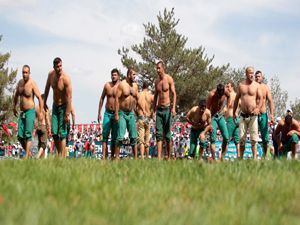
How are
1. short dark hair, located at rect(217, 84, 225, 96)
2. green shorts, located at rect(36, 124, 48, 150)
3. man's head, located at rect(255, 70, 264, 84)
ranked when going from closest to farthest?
short dark hair, located at rect(217, 84, 225, 96) → man's head, located at rect(255, 70, 264, 84) → green shorts, located at rect(36, 124, 48, 150)

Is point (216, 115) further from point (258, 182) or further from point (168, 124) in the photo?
point (258, 182)

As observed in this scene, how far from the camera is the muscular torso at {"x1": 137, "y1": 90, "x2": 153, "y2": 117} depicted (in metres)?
19.2

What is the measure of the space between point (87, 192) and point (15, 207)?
3.47 ft

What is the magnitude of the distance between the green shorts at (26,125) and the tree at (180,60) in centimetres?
4278

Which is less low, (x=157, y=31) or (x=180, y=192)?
(x=157, y=31)

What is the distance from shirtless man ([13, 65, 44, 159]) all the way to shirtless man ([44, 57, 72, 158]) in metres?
0.88

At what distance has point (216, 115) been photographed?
1611 cm

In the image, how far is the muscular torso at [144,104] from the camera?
1923 centimetres

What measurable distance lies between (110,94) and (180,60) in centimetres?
4253

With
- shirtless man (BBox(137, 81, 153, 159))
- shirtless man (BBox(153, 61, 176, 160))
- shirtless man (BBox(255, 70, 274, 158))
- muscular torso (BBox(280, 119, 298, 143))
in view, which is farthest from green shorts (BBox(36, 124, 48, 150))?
muscular torso (BBox(280, 119, 298, 143))

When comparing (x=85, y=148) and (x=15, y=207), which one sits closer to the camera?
(x=15, y=207)

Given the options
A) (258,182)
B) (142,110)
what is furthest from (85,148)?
(258,182)

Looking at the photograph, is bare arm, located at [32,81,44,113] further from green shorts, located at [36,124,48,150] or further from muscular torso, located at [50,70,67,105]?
green shorts, located at [36,124,48,150]

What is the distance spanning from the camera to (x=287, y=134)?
1684 centimetres
